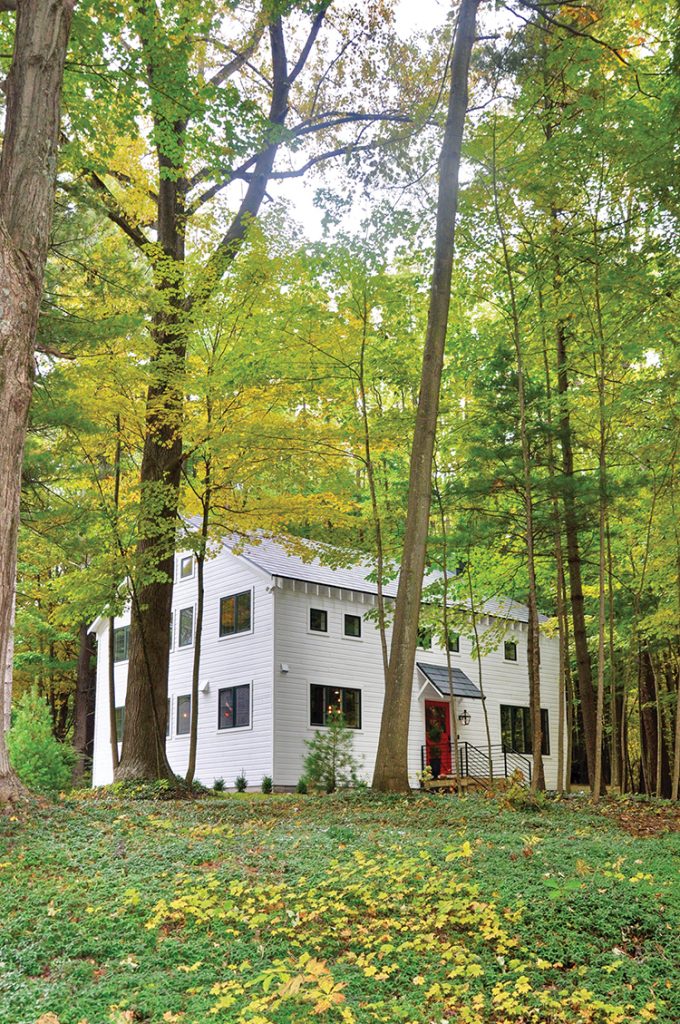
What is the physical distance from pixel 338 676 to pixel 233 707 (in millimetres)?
2644

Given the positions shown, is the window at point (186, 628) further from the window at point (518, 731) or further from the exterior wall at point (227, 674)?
the window at point (518, 731)

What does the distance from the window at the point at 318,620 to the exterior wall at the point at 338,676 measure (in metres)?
0.12

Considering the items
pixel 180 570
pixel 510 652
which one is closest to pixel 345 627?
pixel 180 570

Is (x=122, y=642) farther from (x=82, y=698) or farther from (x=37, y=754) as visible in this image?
(x=37, y=754)

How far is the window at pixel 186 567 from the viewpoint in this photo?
2272cm

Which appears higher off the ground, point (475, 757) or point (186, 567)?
point (186, 567)

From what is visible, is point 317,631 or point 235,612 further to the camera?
point 235,612

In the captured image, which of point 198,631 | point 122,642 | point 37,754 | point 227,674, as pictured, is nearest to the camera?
point 198,631

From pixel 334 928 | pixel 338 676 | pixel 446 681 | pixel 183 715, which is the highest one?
pixel 338 676

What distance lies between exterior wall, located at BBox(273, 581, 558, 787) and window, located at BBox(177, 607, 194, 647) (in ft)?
12.8

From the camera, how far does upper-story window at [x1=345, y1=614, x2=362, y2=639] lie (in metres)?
21.0

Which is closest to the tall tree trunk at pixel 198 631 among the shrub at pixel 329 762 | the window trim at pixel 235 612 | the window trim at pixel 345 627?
the shrub at pixel 329 762

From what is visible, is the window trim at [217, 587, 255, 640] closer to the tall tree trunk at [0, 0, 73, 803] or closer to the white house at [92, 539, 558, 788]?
the white house at [92, 539, 558, 788]

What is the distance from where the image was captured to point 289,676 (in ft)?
63.4
